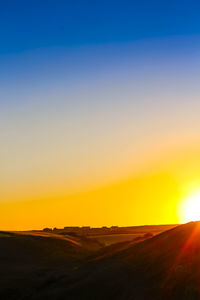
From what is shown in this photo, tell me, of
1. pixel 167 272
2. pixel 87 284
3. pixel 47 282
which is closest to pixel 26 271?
pixel 47 282

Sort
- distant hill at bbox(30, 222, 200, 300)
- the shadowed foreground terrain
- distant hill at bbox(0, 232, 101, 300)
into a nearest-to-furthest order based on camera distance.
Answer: distant hill at bbox(30, 222, 200, 300), the shadowed foreground terrain, distant hill at bbox(0, 232, 101, 300)

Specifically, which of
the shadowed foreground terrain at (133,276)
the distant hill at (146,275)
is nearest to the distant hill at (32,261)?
the shadowed foreground terrain at (133,276)

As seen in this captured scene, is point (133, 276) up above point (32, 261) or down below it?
below

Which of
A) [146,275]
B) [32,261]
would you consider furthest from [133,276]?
[32,261]

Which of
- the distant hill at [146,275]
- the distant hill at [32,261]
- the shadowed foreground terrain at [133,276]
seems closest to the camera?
the distant hill at [146,275]

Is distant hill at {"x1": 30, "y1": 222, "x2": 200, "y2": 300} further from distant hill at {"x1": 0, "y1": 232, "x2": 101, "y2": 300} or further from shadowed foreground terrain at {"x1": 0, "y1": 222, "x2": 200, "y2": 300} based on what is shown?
distant hill at {"x1": 0, "y1": 232, "x2": 101, "y2": 300}

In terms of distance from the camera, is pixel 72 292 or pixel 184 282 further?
pixel 72 292

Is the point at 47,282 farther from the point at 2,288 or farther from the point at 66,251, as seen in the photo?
the point at 66,251

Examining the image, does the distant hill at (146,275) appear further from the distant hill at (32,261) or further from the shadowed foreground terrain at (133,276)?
the distant hill at (32,261)

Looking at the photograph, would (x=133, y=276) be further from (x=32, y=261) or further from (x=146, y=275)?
(x=32, y=261)

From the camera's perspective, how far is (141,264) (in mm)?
22312

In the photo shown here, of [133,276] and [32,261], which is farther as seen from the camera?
[32,261]

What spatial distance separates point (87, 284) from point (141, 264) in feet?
12.1

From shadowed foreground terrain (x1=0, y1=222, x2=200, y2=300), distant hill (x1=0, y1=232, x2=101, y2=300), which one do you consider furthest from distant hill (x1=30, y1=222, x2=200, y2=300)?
distant hill (x1=0, y1=232, x2=101, y2=300)
